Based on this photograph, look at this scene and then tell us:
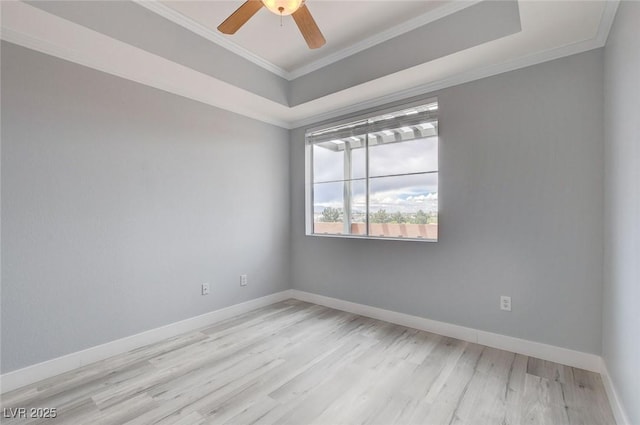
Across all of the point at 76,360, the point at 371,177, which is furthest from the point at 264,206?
the point at 76,360

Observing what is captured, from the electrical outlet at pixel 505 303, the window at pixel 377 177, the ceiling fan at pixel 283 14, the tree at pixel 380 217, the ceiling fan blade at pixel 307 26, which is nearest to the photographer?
the ceiling fan at pixel 283 14

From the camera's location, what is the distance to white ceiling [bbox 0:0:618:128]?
6.18 feet

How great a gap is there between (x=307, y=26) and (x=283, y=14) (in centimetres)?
23

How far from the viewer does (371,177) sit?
342cm

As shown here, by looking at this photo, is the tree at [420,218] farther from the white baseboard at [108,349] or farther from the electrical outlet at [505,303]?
the white baseboard at [108,349]

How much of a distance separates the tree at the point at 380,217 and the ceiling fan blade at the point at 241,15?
2.25m

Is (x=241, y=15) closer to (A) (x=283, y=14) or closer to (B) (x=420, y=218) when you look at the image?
(A) (x=283, y=14)

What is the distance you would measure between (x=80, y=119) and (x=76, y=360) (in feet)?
6.17

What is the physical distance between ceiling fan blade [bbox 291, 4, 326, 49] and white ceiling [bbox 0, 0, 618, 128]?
469 mm

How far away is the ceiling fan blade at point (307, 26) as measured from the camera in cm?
183

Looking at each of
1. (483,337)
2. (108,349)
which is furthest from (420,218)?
(108,349)

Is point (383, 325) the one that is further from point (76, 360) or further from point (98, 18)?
point (98, 18)

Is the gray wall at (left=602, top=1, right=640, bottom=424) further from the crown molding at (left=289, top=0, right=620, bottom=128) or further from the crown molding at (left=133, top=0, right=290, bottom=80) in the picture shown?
the crown molding at (left=133, top=0, right=290, bottom=80)

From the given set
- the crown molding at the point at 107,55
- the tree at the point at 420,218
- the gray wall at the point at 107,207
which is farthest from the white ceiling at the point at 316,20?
the tree at the point at 420,218
